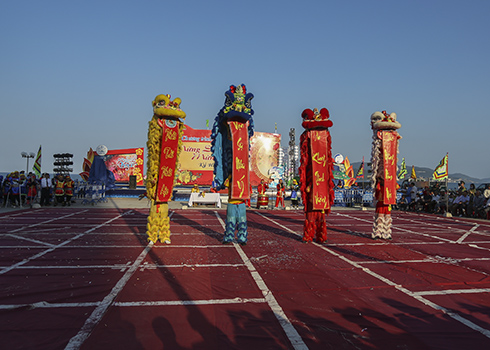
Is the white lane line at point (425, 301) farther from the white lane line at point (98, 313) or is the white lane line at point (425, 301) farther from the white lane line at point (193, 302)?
the white lane line at point (98, 313)

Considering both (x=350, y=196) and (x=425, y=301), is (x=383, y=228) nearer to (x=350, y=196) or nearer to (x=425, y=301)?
(x=425, y=301)

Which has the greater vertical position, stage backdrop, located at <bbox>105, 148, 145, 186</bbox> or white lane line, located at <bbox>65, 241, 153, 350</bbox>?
stage backdrop, located at <bbox>105, 148, 145, 186</bbox>

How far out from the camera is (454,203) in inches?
600

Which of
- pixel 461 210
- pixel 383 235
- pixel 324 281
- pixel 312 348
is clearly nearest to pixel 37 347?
pixel 312 348

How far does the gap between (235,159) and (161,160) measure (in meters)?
1.63

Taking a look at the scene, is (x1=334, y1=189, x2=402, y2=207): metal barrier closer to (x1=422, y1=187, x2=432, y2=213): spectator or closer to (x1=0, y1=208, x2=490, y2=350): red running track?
(x1=422, y1=187, x2=432, y2=213): spectator

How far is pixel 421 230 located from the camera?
9625 mm

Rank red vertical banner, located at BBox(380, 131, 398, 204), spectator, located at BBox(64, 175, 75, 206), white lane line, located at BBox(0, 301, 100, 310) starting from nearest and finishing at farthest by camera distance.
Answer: white lane line, located at BBox(0, 301, 100, 310) → red vertical banner, located at BBox(380, 131, 398, 204) → spectator, located at BBox(64, 175, 75, 206)

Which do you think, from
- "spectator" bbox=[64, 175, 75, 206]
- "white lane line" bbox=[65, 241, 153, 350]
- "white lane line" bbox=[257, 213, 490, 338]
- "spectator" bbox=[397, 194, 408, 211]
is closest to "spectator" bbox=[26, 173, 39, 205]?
"spectator" bbox=[64, 175, 75, 206]

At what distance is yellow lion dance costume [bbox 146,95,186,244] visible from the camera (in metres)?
7.01

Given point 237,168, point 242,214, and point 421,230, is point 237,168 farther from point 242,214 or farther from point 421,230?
point 421,230

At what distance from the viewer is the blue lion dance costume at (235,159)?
22.9 ft

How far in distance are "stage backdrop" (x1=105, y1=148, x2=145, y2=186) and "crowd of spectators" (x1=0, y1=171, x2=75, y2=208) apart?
16.6 metres

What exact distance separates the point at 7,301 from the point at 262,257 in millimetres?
3709
